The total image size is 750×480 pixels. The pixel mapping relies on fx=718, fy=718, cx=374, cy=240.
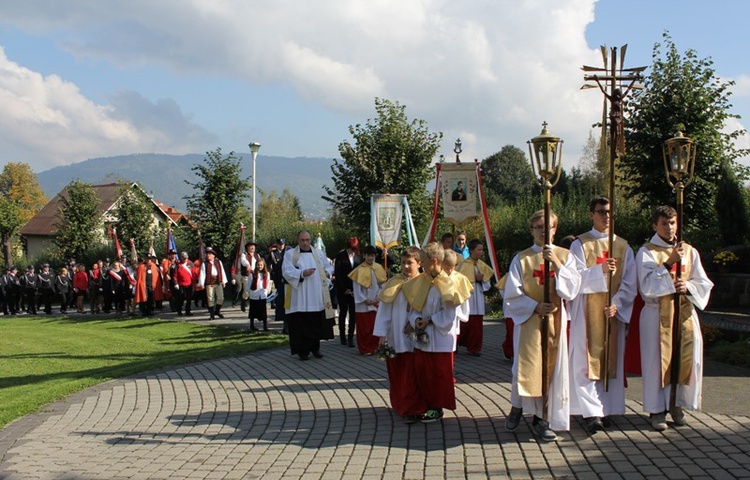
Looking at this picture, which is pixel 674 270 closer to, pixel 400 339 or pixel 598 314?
pixel 598 314

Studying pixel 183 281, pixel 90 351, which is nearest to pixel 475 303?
pixel 90 351

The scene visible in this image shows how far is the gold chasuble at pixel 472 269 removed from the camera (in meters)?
11.0

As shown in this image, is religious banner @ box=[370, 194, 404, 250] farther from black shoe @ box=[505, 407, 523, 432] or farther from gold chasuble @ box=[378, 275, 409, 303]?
black shoe @ box=[505, 407, 523, 432]

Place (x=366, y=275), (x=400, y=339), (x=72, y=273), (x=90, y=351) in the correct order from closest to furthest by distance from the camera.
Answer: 1. (x=400, y=339)
2. (x=366, y=275)
3. (x=90, y=351)
4. (x=72, y=273)

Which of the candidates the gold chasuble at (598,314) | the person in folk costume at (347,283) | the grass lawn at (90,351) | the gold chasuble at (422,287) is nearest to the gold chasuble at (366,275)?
the person in folk costume at (347,283)

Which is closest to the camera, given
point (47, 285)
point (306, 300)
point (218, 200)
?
point (306, 300)

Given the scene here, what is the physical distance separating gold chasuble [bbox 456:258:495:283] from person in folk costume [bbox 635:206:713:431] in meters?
4.34

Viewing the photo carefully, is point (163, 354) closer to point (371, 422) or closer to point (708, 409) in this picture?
point (371, 422)

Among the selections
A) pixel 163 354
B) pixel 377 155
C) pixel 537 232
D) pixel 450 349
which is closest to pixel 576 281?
pixel 537 232

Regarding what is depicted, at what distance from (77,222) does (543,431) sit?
3371 centimetres

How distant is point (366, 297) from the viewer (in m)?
11.8

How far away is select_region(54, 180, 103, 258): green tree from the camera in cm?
3553

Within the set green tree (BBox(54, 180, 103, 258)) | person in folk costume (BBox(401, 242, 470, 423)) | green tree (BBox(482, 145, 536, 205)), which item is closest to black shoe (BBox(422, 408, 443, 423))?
person in folk costume (BBox(401, 242, 470, 423))

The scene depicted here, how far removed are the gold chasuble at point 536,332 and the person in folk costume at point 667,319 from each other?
88 centimetres
